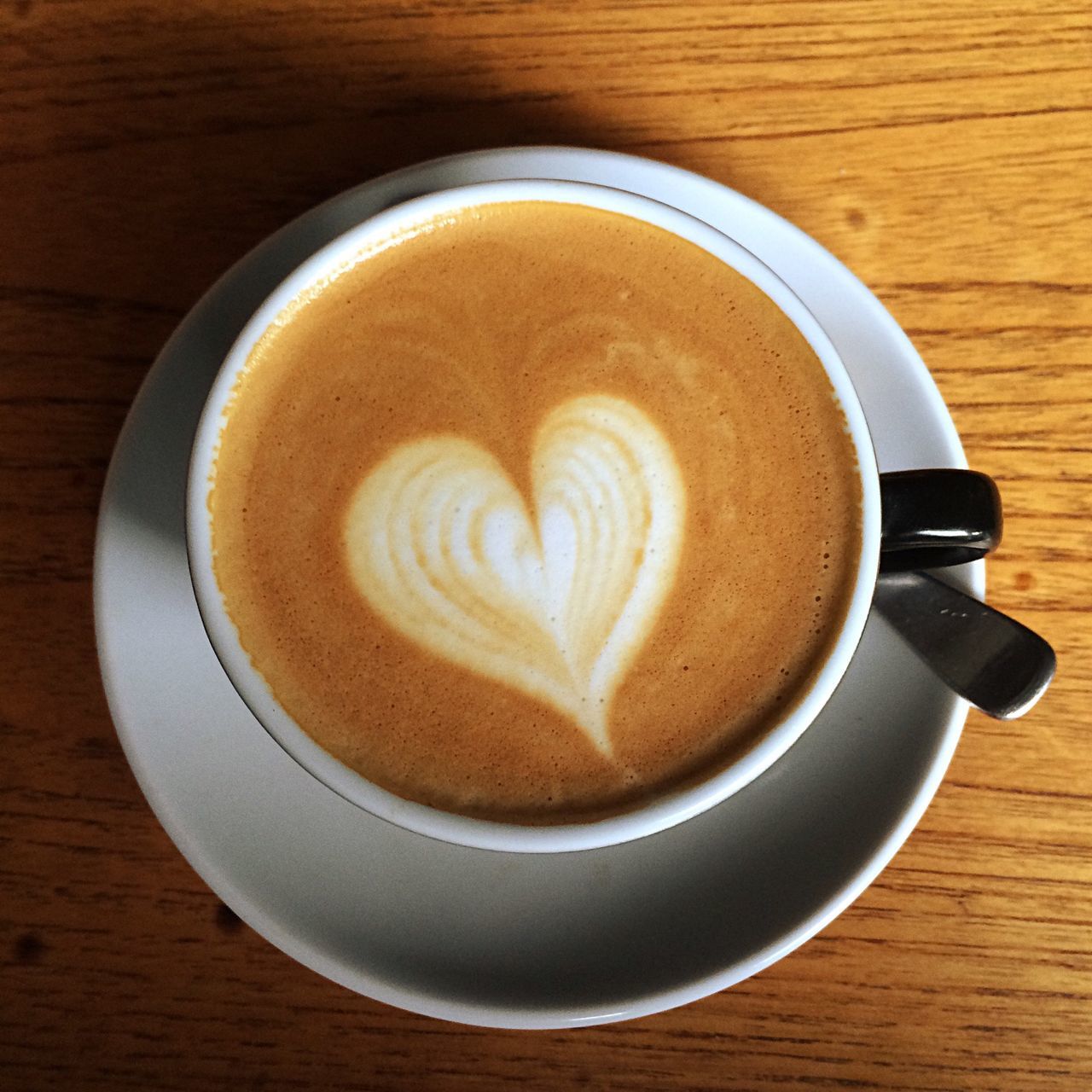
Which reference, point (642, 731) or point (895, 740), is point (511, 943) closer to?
point (642, 731)

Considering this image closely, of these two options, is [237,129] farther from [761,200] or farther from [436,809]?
[436,809]

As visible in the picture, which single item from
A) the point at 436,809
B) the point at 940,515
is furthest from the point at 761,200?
the point at 436,809

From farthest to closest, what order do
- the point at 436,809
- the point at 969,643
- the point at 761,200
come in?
1. the point at 761,200
2. the point at 969,643
3. the point at 436,809

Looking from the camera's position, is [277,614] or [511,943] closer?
[277,614]

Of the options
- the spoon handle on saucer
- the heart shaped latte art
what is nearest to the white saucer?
the spoon handle on saucer

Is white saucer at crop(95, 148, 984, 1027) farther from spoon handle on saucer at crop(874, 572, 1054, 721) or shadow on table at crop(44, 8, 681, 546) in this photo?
shadow on table at crop(44, 8, 681, 546)

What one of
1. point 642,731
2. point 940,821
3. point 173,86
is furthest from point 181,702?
→ point 940,821

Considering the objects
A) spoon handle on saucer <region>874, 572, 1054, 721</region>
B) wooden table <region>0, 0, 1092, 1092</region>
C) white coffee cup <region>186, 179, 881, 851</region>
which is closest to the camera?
white coffee cup <region>186, 179, 881, 851</region>
